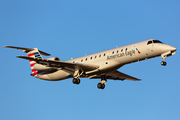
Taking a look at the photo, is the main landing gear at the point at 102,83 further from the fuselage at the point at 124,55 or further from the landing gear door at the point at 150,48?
the landing gear door at the point at 150,48

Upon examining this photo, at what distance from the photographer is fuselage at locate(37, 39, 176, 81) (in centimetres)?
2777

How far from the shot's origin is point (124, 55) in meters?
28.6

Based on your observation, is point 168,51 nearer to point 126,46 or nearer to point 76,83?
point 126,46

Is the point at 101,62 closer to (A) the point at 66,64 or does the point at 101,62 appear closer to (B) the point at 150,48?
(A) the point at 66,64

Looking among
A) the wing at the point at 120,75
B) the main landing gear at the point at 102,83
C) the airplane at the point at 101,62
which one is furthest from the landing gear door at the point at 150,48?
the main landing gear at the point at 102,83

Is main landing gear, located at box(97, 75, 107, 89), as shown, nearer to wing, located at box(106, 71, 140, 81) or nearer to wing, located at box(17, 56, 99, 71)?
wing, located at box(106, 71, 140, 81)

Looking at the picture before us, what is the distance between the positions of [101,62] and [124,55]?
8.04 ft

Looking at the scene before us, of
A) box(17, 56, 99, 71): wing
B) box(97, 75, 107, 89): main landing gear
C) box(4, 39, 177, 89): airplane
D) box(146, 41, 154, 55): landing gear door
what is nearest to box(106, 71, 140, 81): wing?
box(4, 39, 177, 89): airplane

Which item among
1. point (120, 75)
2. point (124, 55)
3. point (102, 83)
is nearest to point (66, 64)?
point (102, 83)

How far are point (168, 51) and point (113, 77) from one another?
862 cm

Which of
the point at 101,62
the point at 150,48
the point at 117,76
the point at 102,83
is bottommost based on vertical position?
the point at 102,83

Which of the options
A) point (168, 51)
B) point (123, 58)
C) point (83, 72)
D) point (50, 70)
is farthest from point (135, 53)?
point (50, 70)

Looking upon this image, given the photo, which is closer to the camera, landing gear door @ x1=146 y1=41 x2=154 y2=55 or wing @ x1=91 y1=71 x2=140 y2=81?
landing gear door @ x1=146 y1=41 x2=154 y2=55

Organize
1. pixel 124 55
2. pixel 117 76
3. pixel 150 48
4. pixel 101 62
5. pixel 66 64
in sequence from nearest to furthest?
pixel 150 48 < pixel 124 55 < pixel 101 62 < pixel 66 64 < pixel 117 76
